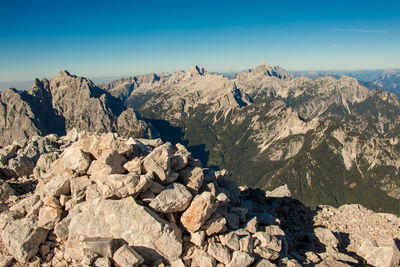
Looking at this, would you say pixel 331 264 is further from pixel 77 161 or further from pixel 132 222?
pixel 77 161

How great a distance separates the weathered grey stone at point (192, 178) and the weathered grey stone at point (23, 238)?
9556 millimetres

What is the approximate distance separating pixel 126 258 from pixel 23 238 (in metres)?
6.54

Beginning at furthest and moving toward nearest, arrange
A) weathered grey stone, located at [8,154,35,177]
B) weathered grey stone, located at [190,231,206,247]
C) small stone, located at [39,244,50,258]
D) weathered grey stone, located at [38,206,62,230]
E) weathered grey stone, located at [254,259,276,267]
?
weathered grey stone, located at [8,154,35,177], weathered grey stone, located at [190,231,206,247], weathered grey stone, located at [38,206,62,230], weathered grey stone, located at [254,259,276,267], small stone, located at [39,244,50,258]

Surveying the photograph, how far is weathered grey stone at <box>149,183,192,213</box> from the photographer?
15.1 m

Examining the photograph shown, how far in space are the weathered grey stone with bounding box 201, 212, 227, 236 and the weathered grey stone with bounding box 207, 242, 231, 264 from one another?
1214mm

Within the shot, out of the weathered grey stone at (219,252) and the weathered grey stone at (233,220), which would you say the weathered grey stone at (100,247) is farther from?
the weathered grey stone at (233,220)

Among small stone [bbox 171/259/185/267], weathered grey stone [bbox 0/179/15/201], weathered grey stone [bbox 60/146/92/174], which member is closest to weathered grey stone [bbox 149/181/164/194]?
small stone [bbox 171/259/185/267]

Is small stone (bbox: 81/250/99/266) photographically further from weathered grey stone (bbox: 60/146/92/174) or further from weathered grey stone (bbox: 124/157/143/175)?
weathered grey stone (bbox: 60/146/92/174)

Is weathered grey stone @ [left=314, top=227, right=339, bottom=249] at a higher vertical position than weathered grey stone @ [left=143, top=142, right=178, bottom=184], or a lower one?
lower

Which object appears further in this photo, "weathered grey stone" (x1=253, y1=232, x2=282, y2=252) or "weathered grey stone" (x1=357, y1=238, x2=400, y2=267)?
"weathered grey stone" (x1=357, y1=238, x2=400, y2=267)

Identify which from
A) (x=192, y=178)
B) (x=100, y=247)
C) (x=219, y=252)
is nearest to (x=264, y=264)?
(x=219, y=252)

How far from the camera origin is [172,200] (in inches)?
611

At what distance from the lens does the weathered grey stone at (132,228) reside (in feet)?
46.0

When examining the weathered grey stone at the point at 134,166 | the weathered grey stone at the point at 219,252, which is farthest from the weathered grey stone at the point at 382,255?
the weathered grey stone at the point at 134,166
